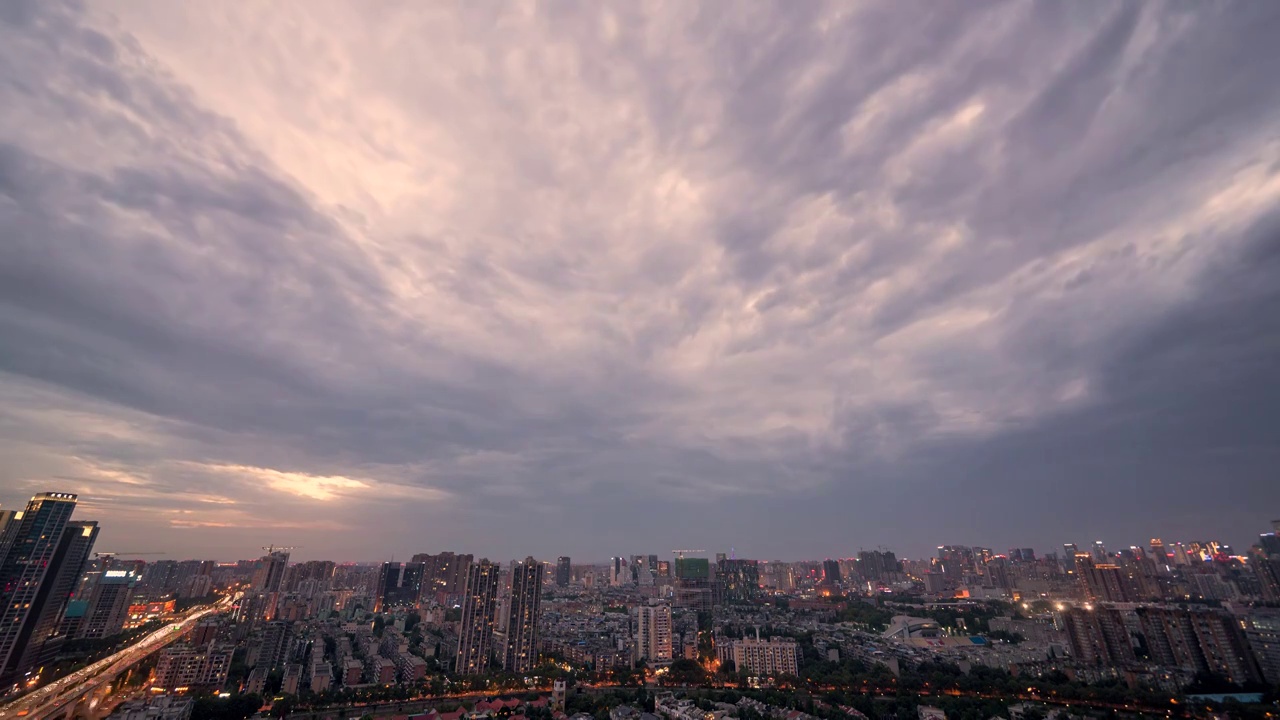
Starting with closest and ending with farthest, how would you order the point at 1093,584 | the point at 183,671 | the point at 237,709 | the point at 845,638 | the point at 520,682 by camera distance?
the point at 237,709 → the point at 183,671 → the point at 520,682 → the point at 845,638 → the point at 1093,584

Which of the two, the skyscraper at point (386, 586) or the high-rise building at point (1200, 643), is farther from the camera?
the skyscraper at point (386, 586)

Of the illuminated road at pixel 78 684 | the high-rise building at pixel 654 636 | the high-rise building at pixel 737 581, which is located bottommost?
the illuminated road at pixel 78 684

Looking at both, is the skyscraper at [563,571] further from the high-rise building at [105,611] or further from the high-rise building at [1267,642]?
the high-rise building at [1267,642]

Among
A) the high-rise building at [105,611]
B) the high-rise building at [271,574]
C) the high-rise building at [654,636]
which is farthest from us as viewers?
the high-rise building at [271,574]

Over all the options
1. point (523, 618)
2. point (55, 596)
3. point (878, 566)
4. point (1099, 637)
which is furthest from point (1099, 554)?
point (55, 596)

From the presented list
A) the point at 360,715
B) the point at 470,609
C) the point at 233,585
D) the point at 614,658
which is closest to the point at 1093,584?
the point at 614,658

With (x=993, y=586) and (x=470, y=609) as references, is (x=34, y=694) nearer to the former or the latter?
(x=470, y=609)

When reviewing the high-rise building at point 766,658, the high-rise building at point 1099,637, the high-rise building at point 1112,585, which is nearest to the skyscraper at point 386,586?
the high-rise building at point 766,658
